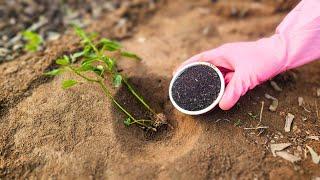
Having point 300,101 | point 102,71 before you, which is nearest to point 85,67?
point 102,71

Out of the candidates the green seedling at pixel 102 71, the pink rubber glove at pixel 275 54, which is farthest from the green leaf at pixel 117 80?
the pink rubber glove at pixel 275 54

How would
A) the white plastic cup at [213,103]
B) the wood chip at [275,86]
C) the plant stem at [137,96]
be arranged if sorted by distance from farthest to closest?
1. the wood chip at [275,86]
2. the plant stem at [137,96]
3. the white plastic cup at [213,103]

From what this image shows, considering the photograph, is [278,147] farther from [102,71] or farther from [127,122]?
[102,71]

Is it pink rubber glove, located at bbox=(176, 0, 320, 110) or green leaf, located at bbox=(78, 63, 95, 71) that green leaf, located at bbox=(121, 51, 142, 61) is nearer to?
green leaf, located at bbox=(78, 63, 95, 71)

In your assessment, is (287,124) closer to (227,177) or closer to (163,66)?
(227,177)

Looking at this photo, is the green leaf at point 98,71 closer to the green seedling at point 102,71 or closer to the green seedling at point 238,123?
the green seedling at point 102,71

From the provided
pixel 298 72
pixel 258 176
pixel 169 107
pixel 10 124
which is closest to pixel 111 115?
pixel 169 107
